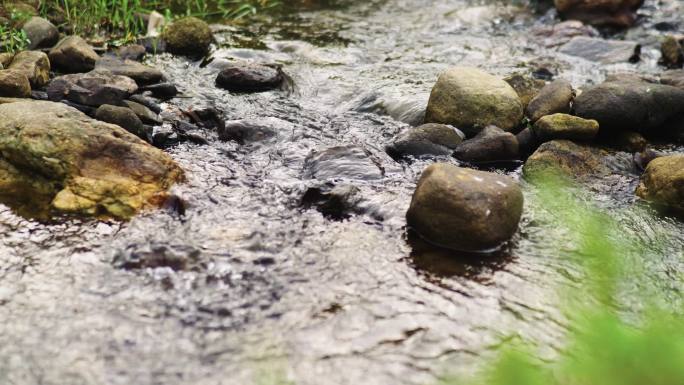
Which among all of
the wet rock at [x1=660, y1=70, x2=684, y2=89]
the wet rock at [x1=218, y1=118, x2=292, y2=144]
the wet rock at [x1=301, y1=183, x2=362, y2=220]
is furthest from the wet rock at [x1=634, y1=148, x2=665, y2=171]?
the wet rock at [x1=218, y1=118, x2=292, y2=144]

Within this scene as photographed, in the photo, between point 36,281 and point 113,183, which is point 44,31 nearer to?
point 113,183

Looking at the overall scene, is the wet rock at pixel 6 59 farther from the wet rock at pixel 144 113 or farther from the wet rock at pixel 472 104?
the wet rock at pixel 472 104

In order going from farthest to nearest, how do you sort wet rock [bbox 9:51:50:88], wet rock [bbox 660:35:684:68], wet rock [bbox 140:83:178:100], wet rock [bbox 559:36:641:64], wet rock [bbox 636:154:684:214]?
wet rock [bbox 559:36:641:64] < wet rock [bbox 660:35:684:68] < wet rock [bbox 140:83:178:100] < wet rock [bbox 9:51:50:88] < wet rock [bbox 636:154:684:214]

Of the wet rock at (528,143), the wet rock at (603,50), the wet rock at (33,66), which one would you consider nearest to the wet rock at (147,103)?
the wet rock at (33,66)

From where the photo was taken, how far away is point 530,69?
819cm

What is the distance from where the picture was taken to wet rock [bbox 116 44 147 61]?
25.1 ft

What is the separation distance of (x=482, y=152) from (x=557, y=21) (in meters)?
6.88

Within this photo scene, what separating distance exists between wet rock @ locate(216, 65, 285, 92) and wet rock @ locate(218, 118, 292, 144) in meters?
1.28

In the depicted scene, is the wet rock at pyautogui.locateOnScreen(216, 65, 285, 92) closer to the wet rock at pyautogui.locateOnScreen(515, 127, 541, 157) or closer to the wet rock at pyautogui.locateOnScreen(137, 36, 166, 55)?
the wet rock at pyautogui.locateOnScreen(137, 36, 166, 55)

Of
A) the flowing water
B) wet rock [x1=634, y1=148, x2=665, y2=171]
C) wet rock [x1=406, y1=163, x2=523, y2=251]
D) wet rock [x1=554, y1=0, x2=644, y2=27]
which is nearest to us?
the flowing water

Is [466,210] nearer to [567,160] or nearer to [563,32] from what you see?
[567,160]

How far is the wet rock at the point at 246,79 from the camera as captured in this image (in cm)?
695

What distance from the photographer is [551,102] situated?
598 centimetres

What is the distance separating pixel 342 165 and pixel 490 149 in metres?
1.40
